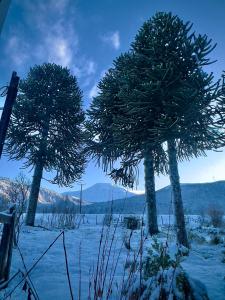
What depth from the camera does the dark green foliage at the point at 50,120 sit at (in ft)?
41.3

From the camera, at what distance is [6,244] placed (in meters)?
3.46

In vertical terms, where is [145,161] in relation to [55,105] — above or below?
below

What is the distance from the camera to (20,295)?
302 cm

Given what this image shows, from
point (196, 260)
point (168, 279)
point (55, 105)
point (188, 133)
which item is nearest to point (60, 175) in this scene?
point (55, 105)

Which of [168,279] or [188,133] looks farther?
[188,133]

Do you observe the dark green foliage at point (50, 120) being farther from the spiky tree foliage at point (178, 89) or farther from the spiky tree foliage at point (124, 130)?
the spiky tree foliage at point (178, 89)

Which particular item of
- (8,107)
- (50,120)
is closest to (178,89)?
(8,107)

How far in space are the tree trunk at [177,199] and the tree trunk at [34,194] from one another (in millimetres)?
7699

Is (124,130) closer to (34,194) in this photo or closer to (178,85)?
(178,85)

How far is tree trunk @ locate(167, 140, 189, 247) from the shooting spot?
7.26 meters

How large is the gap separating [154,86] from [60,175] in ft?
27.2

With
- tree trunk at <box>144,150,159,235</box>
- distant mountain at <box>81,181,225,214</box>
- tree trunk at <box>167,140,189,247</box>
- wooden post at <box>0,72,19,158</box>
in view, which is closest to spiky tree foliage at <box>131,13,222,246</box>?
tree trunk at <box>167,140,189,247</box>

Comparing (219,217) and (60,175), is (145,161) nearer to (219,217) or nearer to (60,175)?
(60,175)

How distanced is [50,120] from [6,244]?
36.2ft
